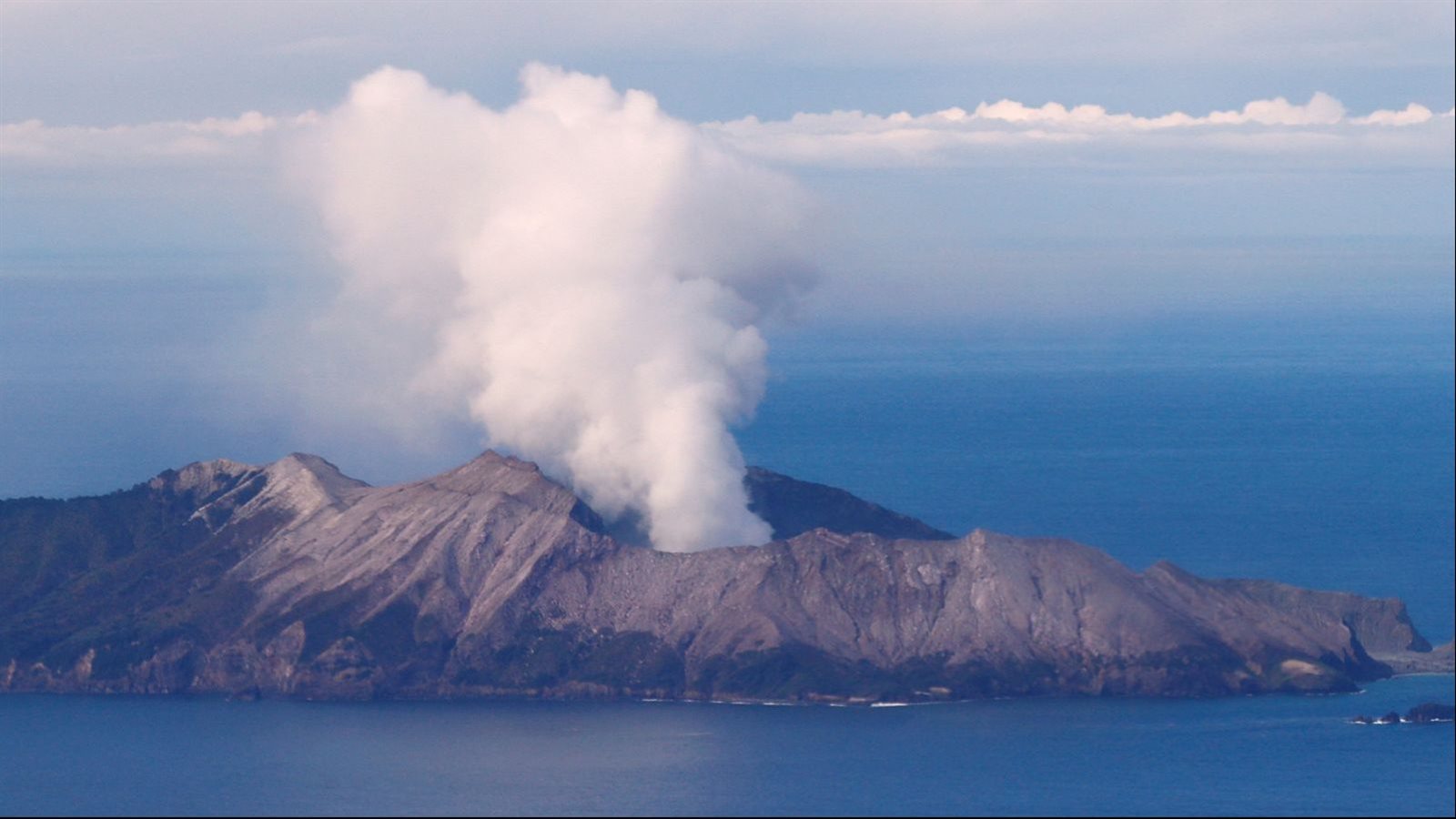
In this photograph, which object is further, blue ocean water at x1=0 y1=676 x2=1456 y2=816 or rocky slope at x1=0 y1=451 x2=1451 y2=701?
rocky slope at x1=0 y1=451 x2=1451 y2=701

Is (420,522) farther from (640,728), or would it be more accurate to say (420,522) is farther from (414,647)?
(640,728)

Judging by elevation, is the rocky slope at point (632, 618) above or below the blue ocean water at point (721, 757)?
above

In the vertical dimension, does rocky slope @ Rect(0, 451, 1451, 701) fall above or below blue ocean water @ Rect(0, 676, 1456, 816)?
above

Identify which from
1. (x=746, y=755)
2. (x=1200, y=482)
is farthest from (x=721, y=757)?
(x=1200, y=482)

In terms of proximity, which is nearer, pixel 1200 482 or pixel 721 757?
pixel 721 757

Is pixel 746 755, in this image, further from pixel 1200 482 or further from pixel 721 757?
pixel 1200 482

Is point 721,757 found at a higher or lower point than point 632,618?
lower
